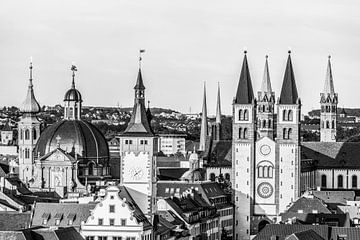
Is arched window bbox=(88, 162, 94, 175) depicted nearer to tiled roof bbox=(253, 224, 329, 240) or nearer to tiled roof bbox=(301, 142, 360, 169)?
tiled roof bbox=(301, 142, 360, 169)

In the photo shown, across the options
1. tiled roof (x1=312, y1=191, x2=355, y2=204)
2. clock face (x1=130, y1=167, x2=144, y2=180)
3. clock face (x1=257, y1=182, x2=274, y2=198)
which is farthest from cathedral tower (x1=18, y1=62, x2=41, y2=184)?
clock face (x1=130, y1=167, x2=144, y2=180)

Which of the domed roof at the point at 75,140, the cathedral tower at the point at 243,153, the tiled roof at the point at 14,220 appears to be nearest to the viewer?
the tiled roof at the point at 14,220

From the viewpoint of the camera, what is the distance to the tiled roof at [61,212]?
11069 centimetres

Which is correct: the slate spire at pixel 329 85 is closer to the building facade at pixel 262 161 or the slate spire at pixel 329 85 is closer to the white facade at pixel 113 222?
the building facade at pixel 262 161

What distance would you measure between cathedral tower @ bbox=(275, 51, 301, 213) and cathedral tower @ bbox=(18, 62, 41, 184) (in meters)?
32.5

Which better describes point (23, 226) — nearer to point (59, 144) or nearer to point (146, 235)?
point (146, 235)

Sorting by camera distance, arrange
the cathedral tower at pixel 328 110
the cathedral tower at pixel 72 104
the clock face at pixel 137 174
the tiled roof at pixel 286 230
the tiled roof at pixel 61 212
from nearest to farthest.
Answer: the tiled roof at pixel 286 230
the clock face at pixel 137 174
the tiled roof at pixel 61 212
the cathedral tower at pixel 72 104
the cathedral tower at pixel 328 110

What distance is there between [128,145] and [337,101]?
286ft

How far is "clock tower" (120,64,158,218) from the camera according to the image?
109 metres

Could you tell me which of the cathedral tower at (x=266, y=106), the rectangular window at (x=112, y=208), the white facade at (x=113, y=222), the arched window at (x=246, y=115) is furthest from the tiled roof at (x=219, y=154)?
the rectangular window at (x=112, y=208)

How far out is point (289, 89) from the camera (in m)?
157

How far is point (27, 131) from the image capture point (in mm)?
181250

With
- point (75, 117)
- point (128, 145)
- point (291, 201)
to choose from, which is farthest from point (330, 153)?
point (128, 145)

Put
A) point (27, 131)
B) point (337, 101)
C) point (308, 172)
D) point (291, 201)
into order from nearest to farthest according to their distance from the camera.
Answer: point (291, 201) < point (308, 172) < point (27, 131) < point (337, 101)
